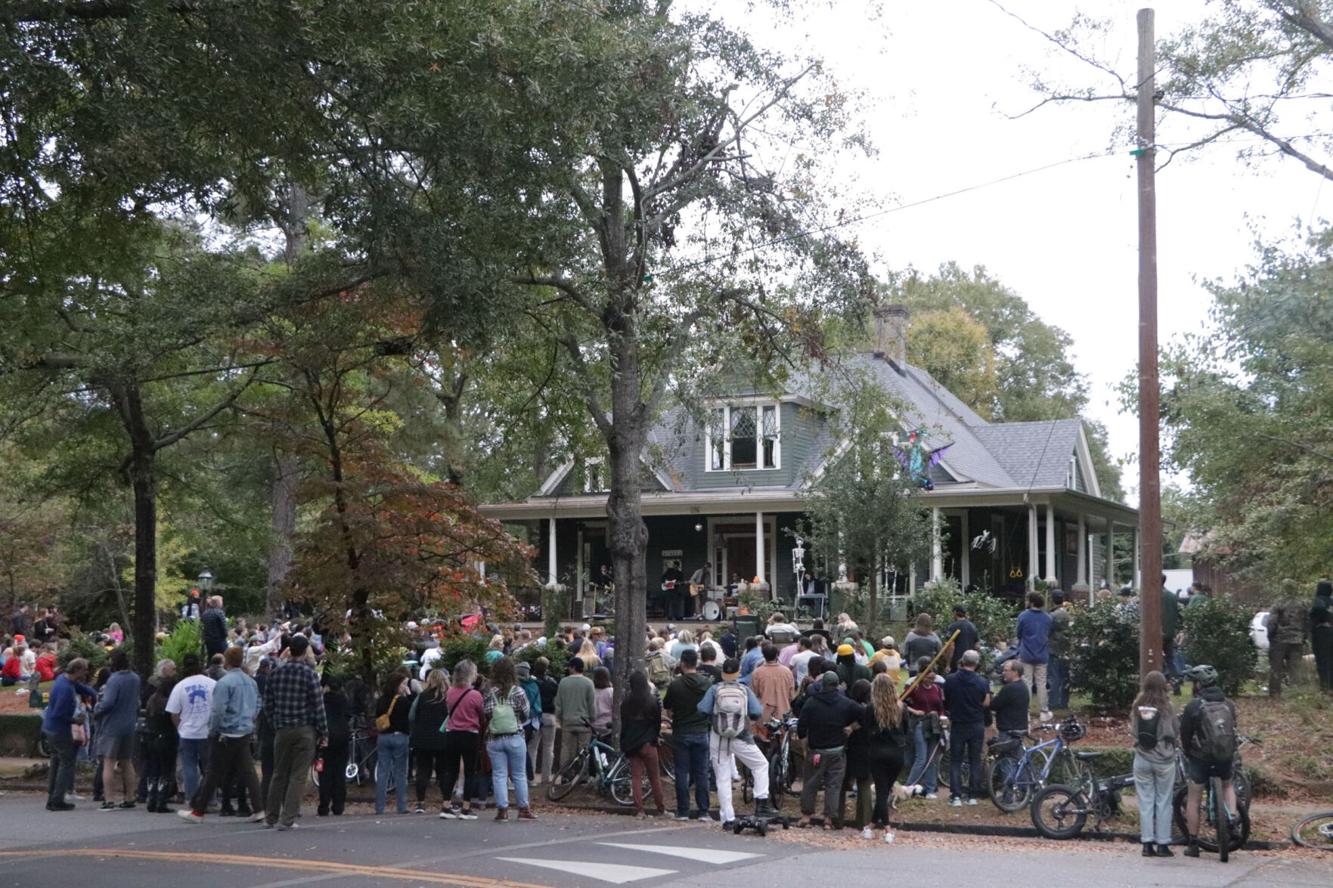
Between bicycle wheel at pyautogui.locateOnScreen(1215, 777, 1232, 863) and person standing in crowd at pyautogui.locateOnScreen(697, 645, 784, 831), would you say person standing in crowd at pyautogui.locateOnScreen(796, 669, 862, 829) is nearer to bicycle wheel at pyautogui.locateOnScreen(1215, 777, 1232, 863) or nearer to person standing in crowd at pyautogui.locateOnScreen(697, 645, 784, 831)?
person standing in crowd at pyautogui.locateOnScreen(697, 645, 784, 831)

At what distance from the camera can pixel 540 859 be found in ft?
38.3

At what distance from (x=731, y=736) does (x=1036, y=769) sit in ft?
10.9

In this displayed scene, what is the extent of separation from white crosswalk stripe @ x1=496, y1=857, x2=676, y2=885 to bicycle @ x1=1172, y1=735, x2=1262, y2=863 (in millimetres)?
4995

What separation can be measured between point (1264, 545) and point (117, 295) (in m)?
18.3

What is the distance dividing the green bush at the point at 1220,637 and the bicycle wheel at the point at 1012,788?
6.23 metres

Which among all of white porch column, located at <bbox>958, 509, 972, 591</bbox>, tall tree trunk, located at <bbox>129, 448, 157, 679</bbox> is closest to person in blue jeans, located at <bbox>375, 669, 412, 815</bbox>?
tall tree trunk, located at <bbox>129, 448, 157, 679</bbox>

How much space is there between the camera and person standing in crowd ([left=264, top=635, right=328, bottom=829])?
13.6 m

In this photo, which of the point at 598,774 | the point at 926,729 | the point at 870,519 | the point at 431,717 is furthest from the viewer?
the point at 870,519

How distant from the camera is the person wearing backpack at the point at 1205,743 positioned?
12078 millimetres

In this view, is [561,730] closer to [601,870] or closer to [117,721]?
[117,721]

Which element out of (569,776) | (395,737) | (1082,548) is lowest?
(569,776)

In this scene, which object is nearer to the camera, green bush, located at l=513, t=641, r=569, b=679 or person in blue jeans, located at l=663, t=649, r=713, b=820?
person in blue jeans, located at l=663, t=649, r=713, b=820

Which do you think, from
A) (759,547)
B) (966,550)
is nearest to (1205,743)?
(759,547)

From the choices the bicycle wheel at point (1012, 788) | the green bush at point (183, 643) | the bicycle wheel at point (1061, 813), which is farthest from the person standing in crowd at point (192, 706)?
the bicycle wheel at point (1061, 813)
